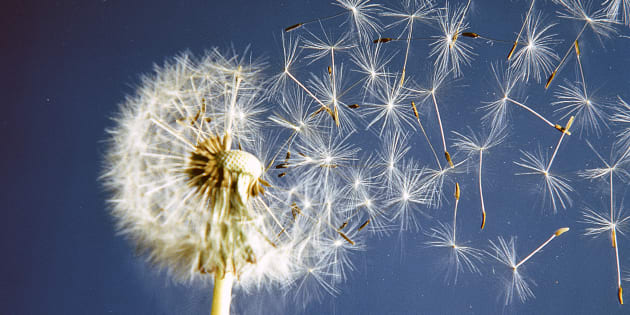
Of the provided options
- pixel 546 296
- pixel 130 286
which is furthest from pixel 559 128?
pixel 130 286

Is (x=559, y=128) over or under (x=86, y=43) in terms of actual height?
under

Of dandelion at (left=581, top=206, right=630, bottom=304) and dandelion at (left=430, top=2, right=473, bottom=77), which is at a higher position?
dandelion at (left=430, top=2, right=473, bottom=77)

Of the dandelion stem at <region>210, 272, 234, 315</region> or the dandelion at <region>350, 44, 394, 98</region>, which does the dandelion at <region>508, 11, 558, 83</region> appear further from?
the dandelion stem at <region>210, 272, 234, 315</region>

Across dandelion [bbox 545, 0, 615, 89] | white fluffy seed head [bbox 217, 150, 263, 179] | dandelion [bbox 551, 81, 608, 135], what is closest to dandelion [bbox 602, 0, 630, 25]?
dandelion [bbox 545, 0, 615, 89]

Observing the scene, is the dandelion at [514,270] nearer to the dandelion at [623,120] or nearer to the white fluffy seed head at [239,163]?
the dandelion at [623,120]

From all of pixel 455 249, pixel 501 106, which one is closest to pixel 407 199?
pixel 455 249

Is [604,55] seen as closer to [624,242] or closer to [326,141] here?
[624,242]
